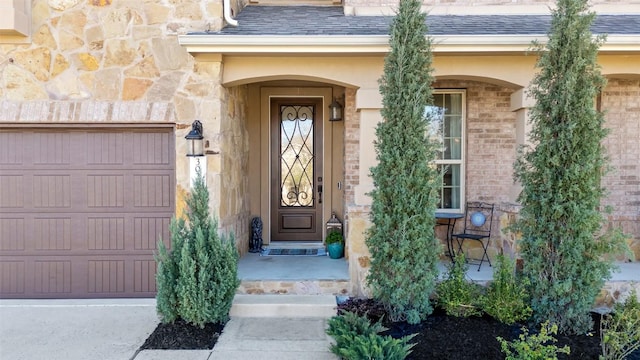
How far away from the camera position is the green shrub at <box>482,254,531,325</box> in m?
4.20

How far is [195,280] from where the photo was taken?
4078mm

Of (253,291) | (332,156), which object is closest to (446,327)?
(253,291)

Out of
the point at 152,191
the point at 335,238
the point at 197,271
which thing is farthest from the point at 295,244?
the point at 197,271

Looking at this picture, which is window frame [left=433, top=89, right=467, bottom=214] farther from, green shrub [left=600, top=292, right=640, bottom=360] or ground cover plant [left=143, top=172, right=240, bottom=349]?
ground cover plant [left=143, top=172, right=240, bottom=349]

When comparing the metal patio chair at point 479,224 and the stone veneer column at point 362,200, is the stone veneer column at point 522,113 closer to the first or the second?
the metal patio chair at point 479,224

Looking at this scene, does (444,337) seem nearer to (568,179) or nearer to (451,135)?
(568,179)

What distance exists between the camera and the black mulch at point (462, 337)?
3.61 metres

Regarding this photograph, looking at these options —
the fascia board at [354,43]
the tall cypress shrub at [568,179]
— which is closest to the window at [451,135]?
the fascia board at [354,43]

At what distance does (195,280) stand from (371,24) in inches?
149

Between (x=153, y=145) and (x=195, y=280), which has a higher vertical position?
(x=153, y=145)

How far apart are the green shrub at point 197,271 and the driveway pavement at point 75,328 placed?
0.44 metres

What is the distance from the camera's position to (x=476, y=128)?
6125 mm

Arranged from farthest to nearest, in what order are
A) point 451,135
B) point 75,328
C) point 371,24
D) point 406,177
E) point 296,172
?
point 296,172, point 451,135, point 371,24, point 75,328, point 406,177

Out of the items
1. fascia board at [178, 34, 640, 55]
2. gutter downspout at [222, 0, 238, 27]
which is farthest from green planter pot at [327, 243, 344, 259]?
gutter downspout at [222, 0, 238, 27]
